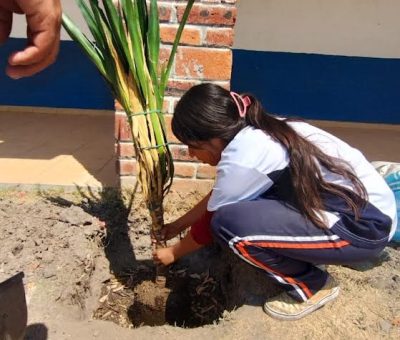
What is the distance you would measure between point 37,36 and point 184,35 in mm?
1528

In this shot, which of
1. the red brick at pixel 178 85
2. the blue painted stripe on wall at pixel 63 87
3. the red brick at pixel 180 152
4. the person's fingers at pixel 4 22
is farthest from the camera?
the blue painted stripe on wall at pixel 63 87

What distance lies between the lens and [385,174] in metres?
2.66

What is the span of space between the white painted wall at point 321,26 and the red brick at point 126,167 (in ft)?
6.44

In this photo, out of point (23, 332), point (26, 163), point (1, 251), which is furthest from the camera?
point (26, 163)

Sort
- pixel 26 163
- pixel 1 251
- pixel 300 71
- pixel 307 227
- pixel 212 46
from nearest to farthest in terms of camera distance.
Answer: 1. pixel 307 227
2. pixel 1 251
3. pixel 212 46
4. pixel 26 163
5. pixel 300 71

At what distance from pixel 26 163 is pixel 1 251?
112 centimetres

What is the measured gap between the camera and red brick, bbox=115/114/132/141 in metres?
2.66

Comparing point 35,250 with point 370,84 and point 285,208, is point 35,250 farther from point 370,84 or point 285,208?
point 370,84

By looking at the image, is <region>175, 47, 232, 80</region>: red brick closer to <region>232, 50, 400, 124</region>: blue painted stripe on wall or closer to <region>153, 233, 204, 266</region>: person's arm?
<region>153, 233, 204, 266</region>: person's arm

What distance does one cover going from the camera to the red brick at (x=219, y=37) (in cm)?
250

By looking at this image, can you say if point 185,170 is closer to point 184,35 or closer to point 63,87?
point 184,35

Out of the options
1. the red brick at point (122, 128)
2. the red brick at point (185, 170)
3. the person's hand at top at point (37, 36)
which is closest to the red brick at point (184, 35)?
the red brick at point (122, 128)

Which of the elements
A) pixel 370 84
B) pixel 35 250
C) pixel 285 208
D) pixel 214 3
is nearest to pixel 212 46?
A: pixel 214 3

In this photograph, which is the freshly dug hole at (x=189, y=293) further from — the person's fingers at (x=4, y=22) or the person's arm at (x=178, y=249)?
the person's fingers at (x=4, y=22)
